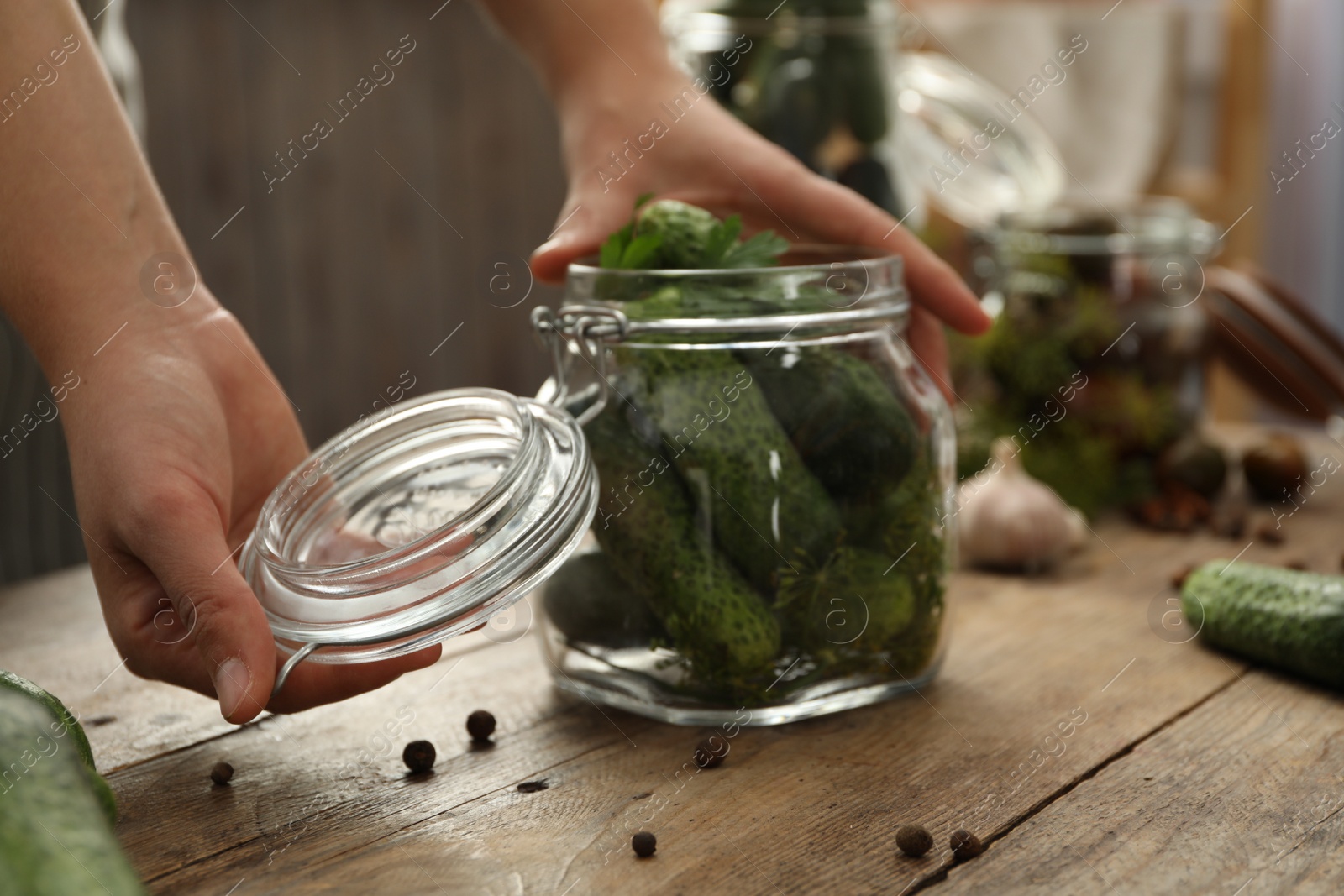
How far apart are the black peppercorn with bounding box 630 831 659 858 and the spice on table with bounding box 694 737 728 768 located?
110mm

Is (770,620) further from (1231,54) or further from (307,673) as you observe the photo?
(1231,54)

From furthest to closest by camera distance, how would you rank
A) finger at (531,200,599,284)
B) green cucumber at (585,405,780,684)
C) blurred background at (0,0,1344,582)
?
1. blurred background at (0,0,1344,582)
2. finger at (531,200,599,284)
3. green cucumber at (585,405,780,684)

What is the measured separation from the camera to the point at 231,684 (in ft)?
2.02

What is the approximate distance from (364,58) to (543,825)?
261cm

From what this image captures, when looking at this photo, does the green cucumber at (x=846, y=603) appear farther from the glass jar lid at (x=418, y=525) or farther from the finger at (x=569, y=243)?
the finger at (x=569, y=243)

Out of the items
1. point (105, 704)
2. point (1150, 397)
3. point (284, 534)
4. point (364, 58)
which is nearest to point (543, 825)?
point (284, 534)

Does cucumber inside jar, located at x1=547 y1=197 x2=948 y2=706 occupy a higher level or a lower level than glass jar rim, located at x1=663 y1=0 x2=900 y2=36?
lower

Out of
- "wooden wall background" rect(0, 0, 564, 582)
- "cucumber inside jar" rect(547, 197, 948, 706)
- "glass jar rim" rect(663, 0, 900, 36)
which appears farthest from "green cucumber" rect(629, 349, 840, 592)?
"wooden wall background" rect(0, 0, 564, 582)

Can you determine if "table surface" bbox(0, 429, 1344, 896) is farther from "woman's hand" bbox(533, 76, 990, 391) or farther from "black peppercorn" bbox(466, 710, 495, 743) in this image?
"woman's hand" bbox(533, 76, 990, 391)

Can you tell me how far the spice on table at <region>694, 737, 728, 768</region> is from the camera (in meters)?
0.69

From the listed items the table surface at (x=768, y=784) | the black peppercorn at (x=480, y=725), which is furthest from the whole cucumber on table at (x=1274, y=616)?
the black peppercorn at (x=480, y=725)

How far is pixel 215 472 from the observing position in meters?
0.70

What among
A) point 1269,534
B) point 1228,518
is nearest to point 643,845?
point 1269,534

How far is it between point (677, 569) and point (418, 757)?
0.19 metres
